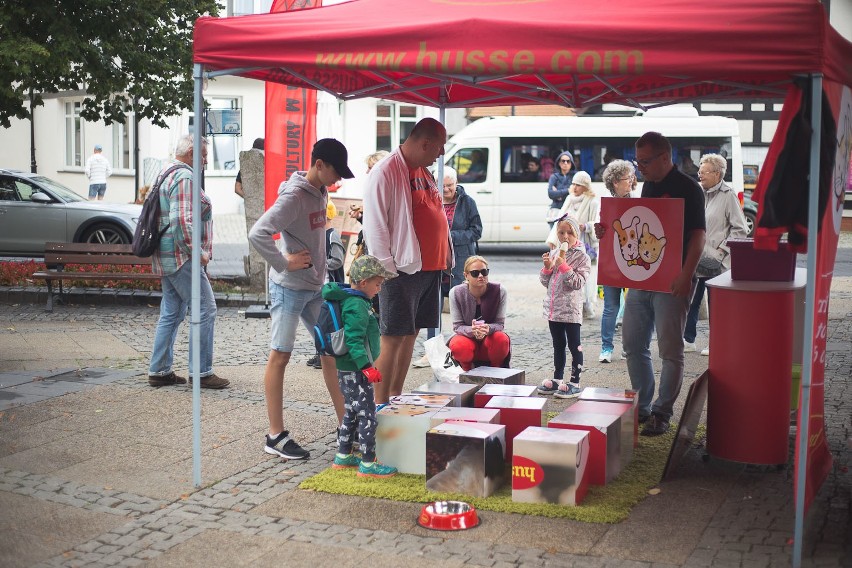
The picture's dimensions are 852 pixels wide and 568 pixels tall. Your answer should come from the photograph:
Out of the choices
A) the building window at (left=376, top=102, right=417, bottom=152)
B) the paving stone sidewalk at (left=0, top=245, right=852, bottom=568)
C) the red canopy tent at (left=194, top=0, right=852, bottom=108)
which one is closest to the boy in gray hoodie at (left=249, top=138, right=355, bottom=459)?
the paving stone sidewalk at (left=0, top=245, right=852, bottom=568)

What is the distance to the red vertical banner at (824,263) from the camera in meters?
4.83

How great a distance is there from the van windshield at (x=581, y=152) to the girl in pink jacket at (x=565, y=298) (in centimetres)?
1353

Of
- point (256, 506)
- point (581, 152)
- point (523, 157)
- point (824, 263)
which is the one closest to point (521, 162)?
point (523, 157)

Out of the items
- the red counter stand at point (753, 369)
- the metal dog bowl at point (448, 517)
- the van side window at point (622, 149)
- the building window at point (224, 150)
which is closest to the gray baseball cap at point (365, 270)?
the metal dog bowl at point (448, 517)

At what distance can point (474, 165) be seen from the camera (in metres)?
21.5

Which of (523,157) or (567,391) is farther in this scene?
(523,157)

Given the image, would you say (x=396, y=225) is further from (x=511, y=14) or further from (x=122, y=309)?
(x=122, y=309)

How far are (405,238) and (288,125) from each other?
5305 mm

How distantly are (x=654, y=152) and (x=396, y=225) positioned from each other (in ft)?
5.75

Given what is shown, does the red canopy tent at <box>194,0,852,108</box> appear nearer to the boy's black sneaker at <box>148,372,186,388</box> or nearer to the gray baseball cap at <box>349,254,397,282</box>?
the gray baseball cap at <box>349,254,397,282</box>

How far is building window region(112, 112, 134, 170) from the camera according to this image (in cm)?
3180

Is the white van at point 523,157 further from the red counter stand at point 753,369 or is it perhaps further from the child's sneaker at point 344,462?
the child's sneaker at point 344,462

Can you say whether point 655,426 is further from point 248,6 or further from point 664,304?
point 248,6

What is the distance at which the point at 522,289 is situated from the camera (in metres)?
15.6
